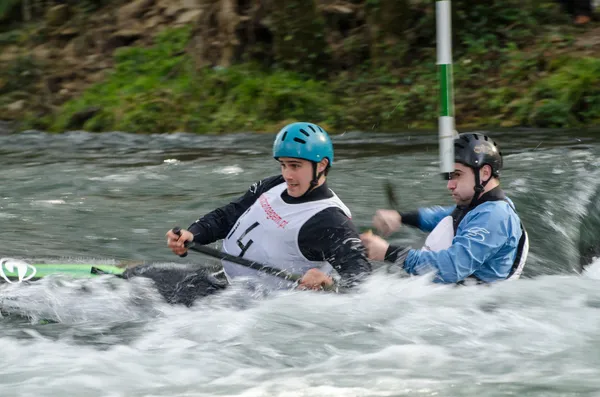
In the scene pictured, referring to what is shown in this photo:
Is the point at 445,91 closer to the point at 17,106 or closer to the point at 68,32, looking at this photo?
the point at 17,106

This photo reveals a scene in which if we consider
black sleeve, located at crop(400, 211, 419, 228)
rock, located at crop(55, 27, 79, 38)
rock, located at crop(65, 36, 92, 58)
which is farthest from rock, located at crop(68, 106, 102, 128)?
black sleeve, located at crop(400, 211, 419, 228)

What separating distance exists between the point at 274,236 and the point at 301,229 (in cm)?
19

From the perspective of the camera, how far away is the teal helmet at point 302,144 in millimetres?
5461

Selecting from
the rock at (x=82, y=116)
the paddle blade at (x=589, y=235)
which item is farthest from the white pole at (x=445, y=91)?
the rock at (x=82, y=116)

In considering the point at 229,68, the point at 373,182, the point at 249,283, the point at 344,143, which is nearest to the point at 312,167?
the point at 249,283

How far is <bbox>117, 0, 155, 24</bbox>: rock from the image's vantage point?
1839cm

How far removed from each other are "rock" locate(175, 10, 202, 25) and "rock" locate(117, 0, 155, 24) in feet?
3.68

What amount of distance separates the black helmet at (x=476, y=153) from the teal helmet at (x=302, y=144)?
0.77 metres

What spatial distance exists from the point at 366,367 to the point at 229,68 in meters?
11.9

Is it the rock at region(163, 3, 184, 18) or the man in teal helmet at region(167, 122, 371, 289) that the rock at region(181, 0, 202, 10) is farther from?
the man in teal helmet at region(167, 122, 371, 289)

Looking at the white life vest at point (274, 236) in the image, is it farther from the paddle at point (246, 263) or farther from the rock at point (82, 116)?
the rock at point (82, 116)

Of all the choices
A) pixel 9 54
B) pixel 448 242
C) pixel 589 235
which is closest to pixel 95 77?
pixel 9 54

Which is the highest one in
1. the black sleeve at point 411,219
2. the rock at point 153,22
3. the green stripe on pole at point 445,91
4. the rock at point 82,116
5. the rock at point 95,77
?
the green stripe on pole at point 445,91

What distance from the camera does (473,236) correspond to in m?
5.37
